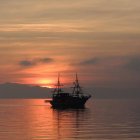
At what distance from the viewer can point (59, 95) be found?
656 ft

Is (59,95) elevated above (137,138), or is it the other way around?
(59,95)

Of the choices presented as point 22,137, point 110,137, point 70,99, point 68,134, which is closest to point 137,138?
point 110,137

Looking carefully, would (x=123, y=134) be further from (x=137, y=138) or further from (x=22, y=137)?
(x=22, y=137)

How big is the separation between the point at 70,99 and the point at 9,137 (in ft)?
417

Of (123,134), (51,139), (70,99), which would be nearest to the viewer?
(51,139)

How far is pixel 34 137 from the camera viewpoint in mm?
73062

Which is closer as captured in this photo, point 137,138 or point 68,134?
point 137,138

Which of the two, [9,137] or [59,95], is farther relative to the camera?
[59,95]

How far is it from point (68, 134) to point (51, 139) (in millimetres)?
8249

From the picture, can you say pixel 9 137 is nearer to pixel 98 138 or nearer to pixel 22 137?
pixel 22 137

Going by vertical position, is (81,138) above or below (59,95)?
below

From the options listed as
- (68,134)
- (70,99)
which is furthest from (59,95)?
(68,134)

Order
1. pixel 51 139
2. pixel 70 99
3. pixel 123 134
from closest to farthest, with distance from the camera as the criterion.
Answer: pixel 51 139 → pixel 123 134 → pixel 70 99

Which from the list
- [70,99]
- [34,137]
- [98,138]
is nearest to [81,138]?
[98,138]
